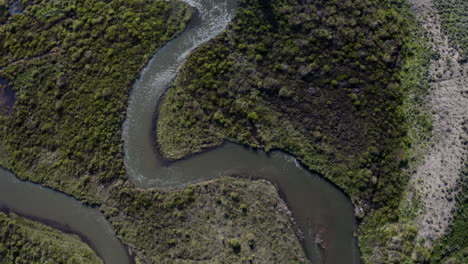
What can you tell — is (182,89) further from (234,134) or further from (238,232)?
(238,232)

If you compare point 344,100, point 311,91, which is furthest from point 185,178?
point 344,100

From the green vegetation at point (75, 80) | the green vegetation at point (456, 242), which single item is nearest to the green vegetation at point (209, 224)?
the green vegetation at point (75, 80)

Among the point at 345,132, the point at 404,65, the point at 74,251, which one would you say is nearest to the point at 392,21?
the point at 404,65

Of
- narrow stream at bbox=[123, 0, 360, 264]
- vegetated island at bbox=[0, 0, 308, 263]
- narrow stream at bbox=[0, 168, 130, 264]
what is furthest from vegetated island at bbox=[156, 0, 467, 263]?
narrow stream at bbox=[0, 168, 130, 264]

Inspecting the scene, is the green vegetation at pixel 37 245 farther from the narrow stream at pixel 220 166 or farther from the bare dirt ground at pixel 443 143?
the bare dirt ground at pixel 443 143

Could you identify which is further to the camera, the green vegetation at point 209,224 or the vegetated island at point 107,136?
the vegetated island at point 107,136

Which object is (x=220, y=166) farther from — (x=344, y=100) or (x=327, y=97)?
(x=344, y=100)
